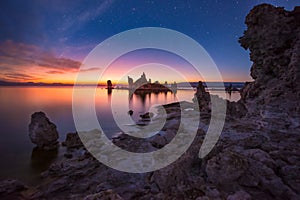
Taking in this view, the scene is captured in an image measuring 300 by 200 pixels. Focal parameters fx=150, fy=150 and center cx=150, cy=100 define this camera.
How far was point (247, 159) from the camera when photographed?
21.9 ft

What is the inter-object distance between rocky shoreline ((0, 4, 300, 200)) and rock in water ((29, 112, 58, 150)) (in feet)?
0.81

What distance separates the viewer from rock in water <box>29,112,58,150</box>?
46.8ft

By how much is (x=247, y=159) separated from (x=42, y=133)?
54.2 feet

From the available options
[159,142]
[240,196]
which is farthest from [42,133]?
[240,196]

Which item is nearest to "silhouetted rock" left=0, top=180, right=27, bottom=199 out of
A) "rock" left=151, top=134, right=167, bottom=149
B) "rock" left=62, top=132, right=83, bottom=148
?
"rock" left=62, top=132, right=83, bottom=148

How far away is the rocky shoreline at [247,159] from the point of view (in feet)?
18.9

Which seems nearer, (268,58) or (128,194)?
(128,194)

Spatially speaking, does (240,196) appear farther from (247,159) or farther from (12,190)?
(12,190)

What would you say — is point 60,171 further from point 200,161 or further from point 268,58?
point 268,58

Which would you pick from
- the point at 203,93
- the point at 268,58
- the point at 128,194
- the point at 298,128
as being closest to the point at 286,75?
the point at 268,58

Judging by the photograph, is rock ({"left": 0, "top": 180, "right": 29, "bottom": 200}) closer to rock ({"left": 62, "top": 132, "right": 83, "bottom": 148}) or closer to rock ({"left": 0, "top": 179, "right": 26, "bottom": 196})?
rock ({"left": 0, "top": 179, "right": 26, "bottom": 196})

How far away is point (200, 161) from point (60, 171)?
27.9ft

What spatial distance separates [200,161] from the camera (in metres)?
7.91

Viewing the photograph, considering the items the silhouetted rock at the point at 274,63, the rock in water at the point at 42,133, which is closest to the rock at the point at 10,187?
the rock in water at the point at 42,133
